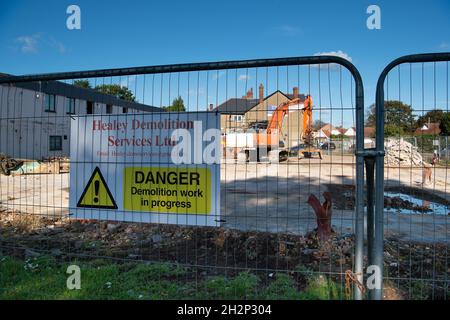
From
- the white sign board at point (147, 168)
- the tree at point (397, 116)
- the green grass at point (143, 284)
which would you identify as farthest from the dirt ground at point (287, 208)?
the green grass at point (143, 284)

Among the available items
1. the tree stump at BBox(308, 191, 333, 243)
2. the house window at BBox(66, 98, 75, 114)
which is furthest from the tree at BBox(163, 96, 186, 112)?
the house window at BBox(66, 98, 75, 114)

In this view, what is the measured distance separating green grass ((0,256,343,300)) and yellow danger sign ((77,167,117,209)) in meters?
0.83

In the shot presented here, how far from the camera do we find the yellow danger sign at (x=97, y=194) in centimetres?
381

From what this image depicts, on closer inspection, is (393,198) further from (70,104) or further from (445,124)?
(70,104)

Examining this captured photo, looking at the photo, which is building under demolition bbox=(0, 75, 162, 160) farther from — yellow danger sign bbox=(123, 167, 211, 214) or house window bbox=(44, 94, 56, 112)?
yellow danger sign bbox=(123, 167, 211, 214)

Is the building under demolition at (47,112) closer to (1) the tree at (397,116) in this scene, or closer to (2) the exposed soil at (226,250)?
(2) the exposed soil at (226,250)

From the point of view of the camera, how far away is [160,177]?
3617mm

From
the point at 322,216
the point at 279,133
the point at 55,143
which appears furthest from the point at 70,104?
the point at 322,216

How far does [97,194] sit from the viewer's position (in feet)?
12.6

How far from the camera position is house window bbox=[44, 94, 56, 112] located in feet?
93.5

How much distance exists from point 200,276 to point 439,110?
3.09 m

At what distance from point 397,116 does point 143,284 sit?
3299 millimetres

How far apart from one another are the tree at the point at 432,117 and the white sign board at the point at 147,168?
2.11 metres
